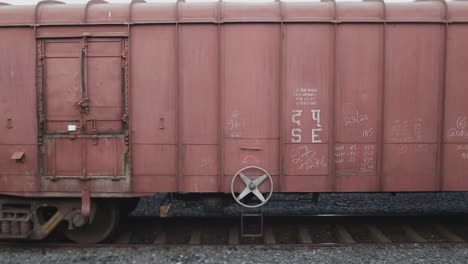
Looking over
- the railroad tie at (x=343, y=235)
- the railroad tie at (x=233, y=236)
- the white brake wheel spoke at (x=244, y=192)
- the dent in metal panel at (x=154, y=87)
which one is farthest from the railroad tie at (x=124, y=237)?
the railroad tie at (x=343, y=235)

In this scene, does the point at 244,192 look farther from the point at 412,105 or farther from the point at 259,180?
the point at 412,105

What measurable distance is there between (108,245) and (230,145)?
2.54 m

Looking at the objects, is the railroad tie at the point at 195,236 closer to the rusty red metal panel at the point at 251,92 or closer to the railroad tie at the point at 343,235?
the rusty red metal panel at the point at 251,92

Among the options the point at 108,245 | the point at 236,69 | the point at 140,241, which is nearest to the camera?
the point at 236,69

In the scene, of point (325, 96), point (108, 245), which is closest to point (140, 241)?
point (108, 245)

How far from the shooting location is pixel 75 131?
560 cm

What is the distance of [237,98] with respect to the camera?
18.2ft

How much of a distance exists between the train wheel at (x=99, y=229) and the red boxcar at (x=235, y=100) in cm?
45

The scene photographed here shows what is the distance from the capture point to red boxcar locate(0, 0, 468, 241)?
5.55 metres

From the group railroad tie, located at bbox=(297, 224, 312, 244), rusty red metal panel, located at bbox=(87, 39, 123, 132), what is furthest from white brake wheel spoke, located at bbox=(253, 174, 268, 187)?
rusty red metal panel, located at bbox=(87, 39, 123, 132)

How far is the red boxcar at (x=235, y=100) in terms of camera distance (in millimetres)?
5555

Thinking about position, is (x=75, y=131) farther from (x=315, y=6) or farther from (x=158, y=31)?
(x=315, y=6)

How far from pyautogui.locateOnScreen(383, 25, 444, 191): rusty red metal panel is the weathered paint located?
1 centimetres

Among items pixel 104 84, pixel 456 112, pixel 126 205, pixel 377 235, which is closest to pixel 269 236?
pixel 377 235
